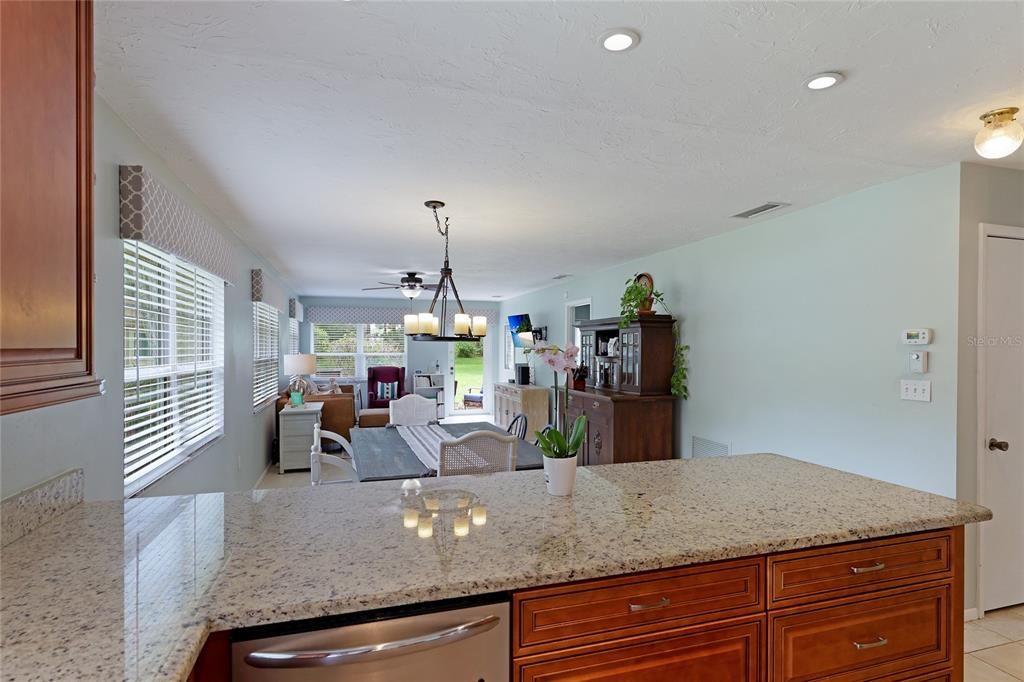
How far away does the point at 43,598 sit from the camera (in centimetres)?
99

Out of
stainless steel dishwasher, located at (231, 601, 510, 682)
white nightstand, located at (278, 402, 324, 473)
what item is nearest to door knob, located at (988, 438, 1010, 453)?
stainless steel dishwasher, located at (231, 601, 510, 682)

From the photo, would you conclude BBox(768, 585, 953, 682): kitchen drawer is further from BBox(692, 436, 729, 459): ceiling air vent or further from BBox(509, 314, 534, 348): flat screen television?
BBox(509, 314, 534, 348): flat screen television

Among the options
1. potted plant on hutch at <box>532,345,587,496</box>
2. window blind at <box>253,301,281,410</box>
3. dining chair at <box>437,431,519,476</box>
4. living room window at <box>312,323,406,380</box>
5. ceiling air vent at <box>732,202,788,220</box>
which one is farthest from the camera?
living room window at <box>312,323,406,380</box>

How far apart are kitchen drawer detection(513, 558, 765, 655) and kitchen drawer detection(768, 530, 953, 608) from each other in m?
0.08

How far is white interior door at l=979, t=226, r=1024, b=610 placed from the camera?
2.70m

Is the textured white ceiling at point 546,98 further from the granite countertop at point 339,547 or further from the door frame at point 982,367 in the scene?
the granite countertop at point 339,547

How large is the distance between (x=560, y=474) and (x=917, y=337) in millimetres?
2311

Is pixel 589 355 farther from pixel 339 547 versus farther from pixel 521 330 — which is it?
pixel 339 547

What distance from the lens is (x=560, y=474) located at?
1.67m

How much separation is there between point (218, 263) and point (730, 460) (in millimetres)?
3307

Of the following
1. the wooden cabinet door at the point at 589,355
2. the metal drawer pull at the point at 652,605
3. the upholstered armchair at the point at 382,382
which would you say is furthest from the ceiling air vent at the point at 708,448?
the upholstered armchair at the point at 382,382

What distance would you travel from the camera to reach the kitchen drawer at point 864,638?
1.36 metres

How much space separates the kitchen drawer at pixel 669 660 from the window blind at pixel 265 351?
4.67 meters

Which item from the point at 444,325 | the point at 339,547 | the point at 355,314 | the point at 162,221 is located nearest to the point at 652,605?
the point at 339,547
